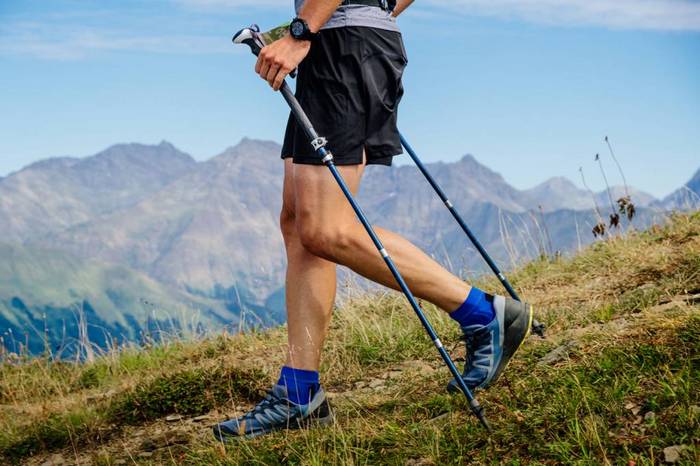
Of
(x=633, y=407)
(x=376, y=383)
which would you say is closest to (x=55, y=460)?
(x=376, y=383)

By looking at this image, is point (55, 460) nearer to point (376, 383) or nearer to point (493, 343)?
point (376, 383)

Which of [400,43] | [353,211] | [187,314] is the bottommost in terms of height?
[187,314]

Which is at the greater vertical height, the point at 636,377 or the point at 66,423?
the point at 636,377

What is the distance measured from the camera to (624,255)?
25.8ft

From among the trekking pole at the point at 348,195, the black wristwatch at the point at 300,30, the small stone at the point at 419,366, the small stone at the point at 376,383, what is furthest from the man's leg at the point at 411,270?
the small stone at the point at 376,383

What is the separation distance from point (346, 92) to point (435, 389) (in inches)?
78.1

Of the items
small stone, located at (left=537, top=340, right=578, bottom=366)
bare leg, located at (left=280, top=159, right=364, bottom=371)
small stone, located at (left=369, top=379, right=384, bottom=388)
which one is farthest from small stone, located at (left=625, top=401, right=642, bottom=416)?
small stone, located at (left=369, top=379, right=384, bottom=388)

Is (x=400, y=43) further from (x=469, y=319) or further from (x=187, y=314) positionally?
(x=187, y=314)

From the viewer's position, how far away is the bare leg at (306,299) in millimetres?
4641

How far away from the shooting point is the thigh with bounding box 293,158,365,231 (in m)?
4.26

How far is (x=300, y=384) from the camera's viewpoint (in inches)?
185

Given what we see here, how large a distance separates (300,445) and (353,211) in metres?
1.30

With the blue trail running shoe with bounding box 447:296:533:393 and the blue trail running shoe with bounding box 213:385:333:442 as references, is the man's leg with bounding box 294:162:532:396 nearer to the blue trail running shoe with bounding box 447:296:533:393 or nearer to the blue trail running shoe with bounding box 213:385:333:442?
the blue trail running shoe with bounding box 447:296:533:393

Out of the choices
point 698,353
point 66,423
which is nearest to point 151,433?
point 66,423
